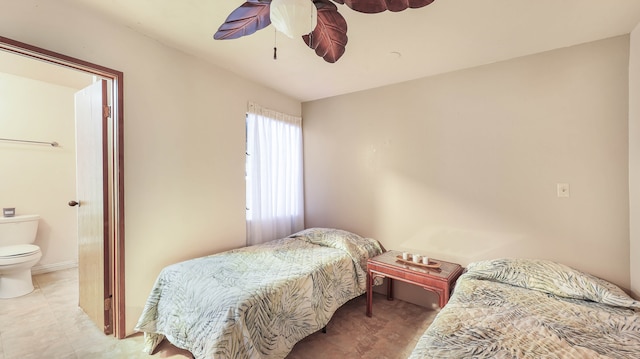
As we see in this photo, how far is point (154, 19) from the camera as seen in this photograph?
1.84 metres

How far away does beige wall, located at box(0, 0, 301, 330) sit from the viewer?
173 cm

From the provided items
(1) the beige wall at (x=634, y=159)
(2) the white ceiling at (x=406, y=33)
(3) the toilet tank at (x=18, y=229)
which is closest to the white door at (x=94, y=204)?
(2) the white ceiling at (x=406, y=33)

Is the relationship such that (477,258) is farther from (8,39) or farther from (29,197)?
(29,197)

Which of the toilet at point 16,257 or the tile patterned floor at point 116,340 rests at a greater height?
the toilet at point 16,257

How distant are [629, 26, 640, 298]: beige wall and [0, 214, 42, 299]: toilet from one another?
5211 millimetres

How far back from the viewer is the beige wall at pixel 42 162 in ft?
10.5

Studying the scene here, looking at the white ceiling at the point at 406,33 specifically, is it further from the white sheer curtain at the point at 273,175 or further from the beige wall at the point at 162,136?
the white sheer curtain at the point at 273,175

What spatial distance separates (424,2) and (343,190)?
232 cm

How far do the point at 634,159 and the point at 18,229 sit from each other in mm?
5872

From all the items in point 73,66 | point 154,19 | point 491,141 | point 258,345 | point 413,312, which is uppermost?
point 154,19

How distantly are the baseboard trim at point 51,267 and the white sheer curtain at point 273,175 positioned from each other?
273cm

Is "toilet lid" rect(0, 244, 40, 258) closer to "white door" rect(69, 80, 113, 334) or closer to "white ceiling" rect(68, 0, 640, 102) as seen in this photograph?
"white door" rect(69, 80, 113, 334)

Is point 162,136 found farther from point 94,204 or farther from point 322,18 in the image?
point 322,18

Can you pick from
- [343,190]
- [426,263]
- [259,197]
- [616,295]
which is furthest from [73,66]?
[616,295]
